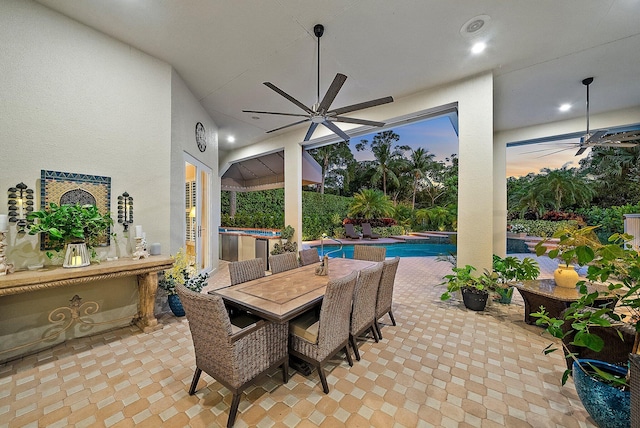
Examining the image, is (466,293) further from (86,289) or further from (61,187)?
(61,187)

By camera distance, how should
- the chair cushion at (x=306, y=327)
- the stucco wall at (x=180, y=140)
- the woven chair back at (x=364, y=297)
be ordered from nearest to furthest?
the chair cushion at (x=306, y=327)
the woven chair back at (x=364, y=297)
the stucco wall at (x=180, y=140)

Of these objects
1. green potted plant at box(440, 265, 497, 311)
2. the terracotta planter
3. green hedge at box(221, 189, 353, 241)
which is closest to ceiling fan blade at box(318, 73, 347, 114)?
green potted plant at box(440, 265, 497, 311)

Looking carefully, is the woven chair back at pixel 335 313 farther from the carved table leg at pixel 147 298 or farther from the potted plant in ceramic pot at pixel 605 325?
the carved table leg at pixel 147 298

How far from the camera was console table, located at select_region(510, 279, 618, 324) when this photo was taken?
249cm

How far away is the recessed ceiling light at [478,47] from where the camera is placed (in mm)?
2977

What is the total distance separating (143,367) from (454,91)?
17.2 feet

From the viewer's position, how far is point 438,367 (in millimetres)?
2178

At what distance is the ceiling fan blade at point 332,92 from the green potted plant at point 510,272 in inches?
129

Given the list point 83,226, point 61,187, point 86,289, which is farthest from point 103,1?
point 86,289

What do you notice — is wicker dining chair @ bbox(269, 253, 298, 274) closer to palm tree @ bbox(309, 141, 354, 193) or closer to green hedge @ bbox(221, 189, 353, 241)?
green hedge @ bbox(221, 189, 353, 241)

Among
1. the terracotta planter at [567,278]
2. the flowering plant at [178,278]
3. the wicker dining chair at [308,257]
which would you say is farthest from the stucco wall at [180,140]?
the terracotta planter at [567,278]

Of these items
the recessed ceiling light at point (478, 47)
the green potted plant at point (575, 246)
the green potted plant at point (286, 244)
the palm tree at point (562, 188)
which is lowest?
the green potted plant at point (286, 244)

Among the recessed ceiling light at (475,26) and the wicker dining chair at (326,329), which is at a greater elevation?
the recessed ceiling light at (475,26)

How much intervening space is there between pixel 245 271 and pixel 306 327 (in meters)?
0.99
